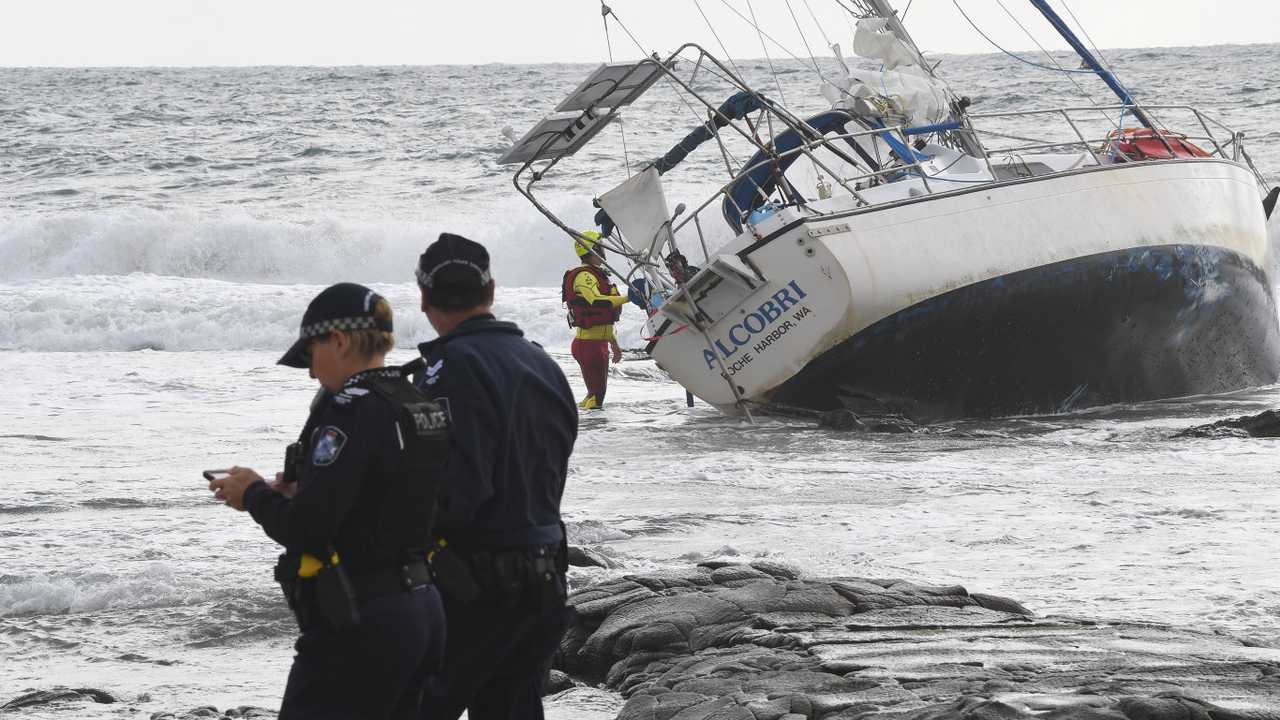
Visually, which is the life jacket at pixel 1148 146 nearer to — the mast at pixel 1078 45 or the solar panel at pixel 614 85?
the mast at pixel 1078 45

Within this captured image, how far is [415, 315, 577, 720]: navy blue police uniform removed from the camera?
11.0 ft

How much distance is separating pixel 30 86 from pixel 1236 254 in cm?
4744

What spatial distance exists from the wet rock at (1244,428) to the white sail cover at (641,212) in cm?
398

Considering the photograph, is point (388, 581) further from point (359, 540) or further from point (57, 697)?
point (57, 697)

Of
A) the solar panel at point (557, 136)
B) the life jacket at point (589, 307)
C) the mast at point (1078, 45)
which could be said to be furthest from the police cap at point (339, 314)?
the mast at point (1078, 45)

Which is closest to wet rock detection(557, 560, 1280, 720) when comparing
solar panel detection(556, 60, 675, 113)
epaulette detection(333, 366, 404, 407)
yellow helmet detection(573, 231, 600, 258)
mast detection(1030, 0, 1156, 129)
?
epaulette detection(333, 366, 404, 407)

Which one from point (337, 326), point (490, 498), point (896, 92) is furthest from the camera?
point (896, 92)

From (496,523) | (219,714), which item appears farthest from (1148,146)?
(496,523)

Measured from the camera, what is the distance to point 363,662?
3.08 metres

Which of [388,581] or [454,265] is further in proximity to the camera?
[454,265]

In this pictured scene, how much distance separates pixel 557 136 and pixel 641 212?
95cm

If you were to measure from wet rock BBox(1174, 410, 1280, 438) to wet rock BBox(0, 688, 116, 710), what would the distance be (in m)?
Result: 7.77

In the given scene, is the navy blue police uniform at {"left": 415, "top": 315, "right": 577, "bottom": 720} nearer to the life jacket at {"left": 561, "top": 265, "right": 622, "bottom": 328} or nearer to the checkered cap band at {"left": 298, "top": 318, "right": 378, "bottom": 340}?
the checkered cap band at {"left": 298, "top": 318, "right": 378, "bottom": 340}

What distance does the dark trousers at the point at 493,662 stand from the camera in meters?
3.41
